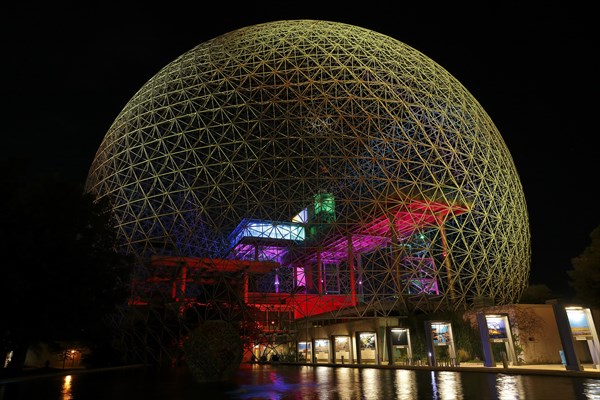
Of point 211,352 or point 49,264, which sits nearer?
point 211,352

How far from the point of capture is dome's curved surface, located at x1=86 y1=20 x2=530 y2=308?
24.0m

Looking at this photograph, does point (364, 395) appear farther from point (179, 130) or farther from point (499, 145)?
point (499, 145)

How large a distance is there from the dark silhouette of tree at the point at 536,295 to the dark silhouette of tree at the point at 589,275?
362 inches

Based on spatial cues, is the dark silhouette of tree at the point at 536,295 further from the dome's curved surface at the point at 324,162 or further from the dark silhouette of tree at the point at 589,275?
the dark silhouette of tree at the point at 589,275

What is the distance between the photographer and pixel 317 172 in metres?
23.7

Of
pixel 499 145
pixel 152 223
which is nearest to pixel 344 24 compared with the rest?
pixel 499 145

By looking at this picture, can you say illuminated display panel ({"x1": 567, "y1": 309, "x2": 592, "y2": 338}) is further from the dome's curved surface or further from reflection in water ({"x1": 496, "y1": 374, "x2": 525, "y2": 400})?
the dome's curved surface

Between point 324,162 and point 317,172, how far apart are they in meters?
1.78

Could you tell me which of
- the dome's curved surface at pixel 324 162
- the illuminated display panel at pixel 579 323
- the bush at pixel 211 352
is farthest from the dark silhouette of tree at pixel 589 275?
the bush at pixel 211 352

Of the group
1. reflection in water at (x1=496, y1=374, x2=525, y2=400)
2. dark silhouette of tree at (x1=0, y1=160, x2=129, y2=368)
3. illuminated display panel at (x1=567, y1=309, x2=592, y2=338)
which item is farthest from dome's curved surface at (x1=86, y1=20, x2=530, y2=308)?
reflection in water at (x1=496, y1=374, x2=525, y2=400)

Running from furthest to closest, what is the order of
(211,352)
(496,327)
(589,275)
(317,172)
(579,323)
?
(317,172) → (496,327) → (589,275) → (579,323) → (211,352)

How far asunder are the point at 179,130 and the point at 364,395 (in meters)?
20.4

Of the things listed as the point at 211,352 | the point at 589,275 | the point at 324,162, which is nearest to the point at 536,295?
the point at 589,275

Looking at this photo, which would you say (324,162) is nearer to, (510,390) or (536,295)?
(536,295)
